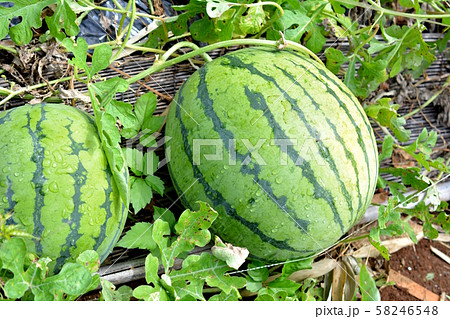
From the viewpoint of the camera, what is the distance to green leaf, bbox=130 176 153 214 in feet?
5.79

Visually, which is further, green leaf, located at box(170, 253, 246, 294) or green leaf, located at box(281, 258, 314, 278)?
green leaf, located at box(281, 258, 314, 278)

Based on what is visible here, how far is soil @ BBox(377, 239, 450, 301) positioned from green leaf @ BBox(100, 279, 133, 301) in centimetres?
137

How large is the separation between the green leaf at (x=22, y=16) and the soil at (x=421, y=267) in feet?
6.70

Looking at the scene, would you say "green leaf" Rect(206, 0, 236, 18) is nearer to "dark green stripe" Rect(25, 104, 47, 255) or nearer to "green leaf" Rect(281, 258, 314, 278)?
"dark green stripe" Rect(25, 104, 47, 255)

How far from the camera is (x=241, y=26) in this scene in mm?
1906

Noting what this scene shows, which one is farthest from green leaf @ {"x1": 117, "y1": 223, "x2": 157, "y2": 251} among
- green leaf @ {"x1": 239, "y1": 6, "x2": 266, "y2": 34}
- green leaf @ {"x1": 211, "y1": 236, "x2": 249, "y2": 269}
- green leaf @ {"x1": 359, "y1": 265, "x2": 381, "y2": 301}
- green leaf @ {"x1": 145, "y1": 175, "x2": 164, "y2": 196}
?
green leaf @ {"x1": 239, "y1": 6, "x2": 266, "y2": 34}

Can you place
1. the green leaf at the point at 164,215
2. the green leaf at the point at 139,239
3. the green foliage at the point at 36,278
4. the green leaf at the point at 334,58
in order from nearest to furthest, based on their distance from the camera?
the green foliage at the point at 36,278, the green leaf at the point at 139,239, the green leaf at the point at 164,215, the green leaf at the point at 334,58

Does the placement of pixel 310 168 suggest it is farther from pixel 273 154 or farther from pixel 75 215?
pixel 75 215

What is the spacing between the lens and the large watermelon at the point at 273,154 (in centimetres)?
→ 154

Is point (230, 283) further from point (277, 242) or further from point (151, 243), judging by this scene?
point (151, 243)

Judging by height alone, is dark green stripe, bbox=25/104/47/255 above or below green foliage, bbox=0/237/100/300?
above

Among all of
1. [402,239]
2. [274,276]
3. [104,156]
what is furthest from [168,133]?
[402,239]

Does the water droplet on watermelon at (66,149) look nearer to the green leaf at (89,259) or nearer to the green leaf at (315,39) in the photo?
the green leaf at (89,259)

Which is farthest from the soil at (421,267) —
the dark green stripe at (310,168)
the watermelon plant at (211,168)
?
the dark green stripe at (310,168)
